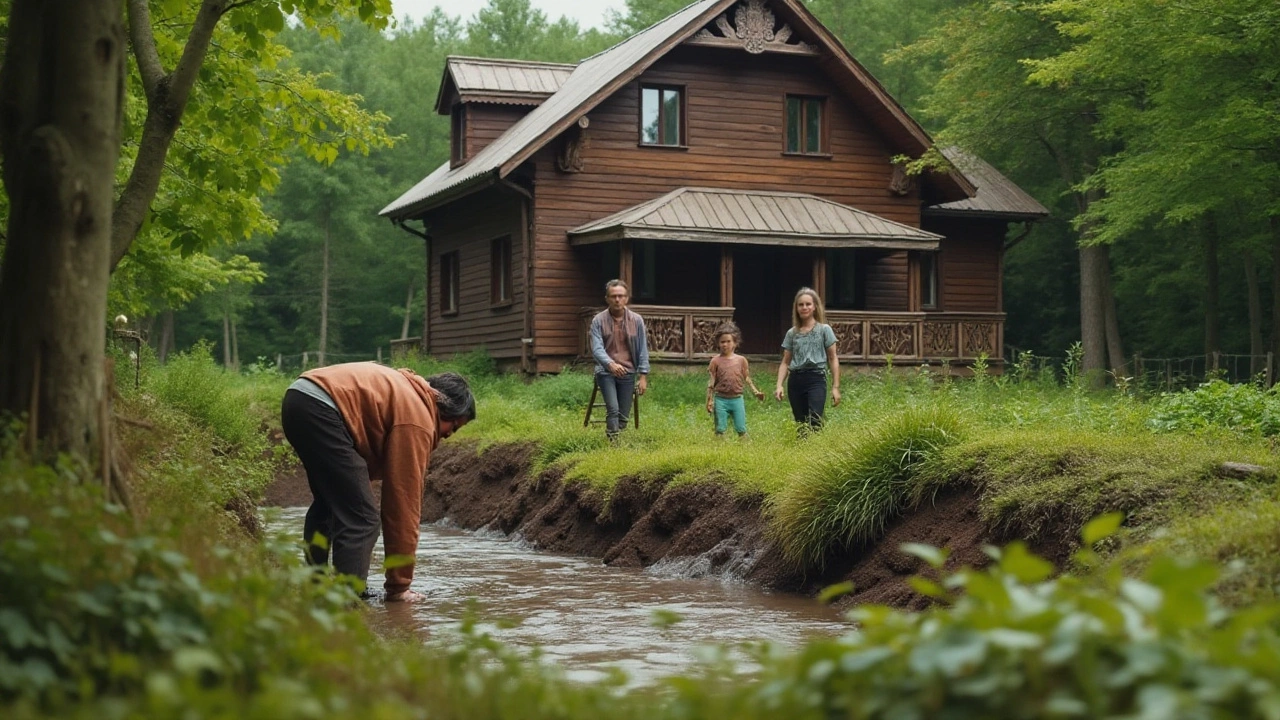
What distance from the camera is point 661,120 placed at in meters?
27.8

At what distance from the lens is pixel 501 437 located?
18781 mm

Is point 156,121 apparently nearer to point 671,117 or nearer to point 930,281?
point 671,117

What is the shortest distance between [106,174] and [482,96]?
26.8 meters

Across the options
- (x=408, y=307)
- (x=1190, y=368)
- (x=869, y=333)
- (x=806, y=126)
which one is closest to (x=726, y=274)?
(x=869, y=333)

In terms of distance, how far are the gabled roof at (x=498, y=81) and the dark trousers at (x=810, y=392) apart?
1903 centimetres

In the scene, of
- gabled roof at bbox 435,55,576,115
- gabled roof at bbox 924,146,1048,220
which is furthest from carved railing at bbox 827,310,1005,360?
gabled roof at bbox 435,55,576,115

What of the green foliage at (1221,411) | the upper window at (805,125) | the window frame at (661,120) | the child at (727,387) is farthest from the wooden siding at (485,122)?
the green foliage at (1221,411)

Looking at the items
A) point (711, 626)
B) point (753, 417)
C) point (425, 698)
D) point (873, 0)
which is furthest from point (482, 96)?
point (425, 698)

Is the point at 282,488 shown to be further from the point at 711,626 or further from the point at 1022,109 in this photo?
the point at 1022,109

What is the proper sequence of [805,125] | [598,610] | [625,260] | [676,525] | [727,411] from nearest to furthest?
[598,610] → [676,525] → [727,411] → [625,260] → [805,125]

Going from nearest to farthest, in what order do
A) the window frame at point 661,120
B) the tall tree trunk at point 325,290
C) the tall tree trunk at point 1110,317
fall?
the window frame at point 661,120
the tall tree trunk at point 1110,317
the tall tree trunk at point 325,290

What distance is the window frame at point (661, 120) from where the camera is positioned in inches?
1083

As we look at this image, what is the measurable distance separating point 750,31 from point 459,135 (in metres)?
7.78

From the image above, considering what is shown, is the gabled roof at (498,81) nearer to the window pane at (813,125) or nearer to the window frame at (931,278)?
the window pane at (813,125)
